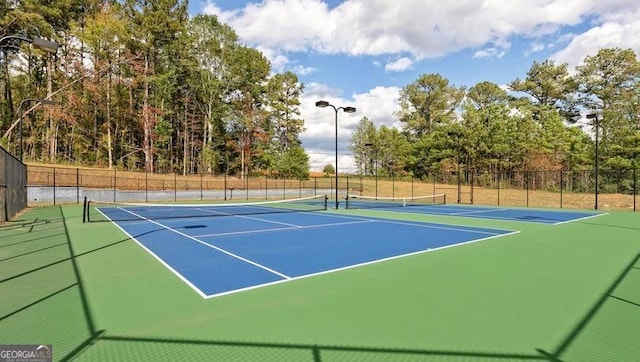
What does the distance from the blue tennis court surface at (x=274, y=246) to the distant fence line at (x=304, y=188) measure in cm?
1777

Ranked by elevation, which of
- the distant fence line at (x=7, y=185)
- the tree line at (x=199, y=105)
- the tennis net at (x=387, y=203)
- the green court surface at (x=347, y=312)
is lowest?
the tennis net at (x=387, y=203)

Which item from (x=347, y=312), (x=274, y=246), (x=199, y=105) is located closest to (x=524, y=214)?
(x=274, y=246)

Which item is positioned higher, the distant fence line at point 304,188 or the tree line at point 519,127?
the tree line at point 519,127

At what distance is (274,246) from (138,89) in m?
45.6

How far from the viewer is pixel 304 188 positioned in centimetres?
4159

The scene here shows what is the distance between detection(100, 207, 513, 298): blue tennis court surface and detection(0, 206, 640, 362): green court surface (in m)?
0.45

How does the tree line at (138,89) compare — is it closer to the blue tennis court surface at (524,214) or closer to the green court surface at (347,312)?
the blue tennis court surface at (524,214)

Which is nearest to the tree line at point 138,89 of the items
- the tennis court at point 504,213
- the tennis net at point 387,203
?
the tennis net at point 387,203

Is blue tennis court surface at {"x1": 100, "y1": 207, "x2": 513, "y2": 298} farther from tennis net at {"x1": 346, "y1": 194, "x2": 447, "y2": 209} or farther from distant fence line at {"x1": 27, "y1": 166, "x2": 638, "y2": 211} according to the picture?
distant fence line at {"x1": 27, "y1": 166, "x2": 638, "y2": 211}

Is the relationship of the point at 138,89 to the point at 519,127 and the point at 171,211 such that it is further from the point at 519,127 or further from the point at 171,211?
the point at 519,127

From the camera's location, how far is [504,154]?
48.2 metres

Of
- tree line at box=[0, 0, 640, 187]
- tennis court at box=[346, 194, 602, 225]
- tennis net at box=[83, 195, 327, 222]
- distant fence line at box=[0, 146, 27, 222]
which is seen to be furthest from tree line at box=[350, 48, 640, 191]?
distant fence line at box=[0, 146, 27, 222]

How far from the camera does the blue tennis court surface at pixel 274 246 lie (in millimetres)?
6383

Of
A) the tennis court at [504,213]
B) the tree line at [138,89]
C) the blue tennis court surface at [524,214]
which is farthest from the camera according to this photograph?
the tree line at [138,89]
